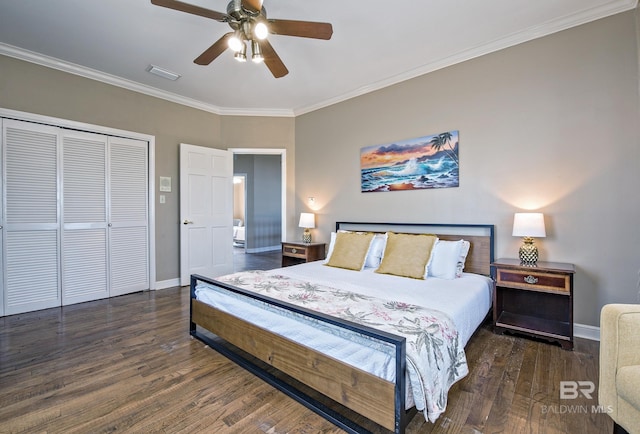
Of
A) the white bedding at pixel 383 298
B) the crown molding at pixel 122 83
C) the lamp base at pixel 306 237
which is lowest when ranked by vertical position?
the white bedding at pixel 383 298

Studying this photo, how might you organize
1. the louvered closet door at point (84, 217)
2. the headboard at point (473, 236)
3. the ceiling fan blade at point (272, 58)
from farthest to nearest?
1. the louvered closet door at point (84, 217)
2. the headboard at point (473, 236)
3. the ceiling fan blade at point (272, 58)

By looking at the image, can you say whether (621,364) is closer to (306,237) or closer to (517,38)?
(517,38)

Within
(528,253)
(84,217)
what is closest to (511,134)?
(528,253)

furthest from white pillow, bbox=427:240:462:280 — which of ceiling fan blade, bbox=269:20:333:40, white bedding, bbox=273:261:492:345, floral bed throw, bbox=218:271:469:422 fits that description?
ceiling fan blade, bbox=269:20:333:40

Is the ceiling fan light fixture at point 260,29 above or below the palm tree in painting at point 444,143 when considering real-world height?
above

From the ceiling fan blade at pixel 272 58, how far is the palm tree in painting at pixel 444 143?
192cm

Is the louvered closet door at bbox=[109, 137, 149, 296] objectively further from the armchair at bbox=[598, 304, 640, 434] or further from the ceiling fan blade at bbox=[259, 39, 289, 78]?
the armchair at bbox=[598, 304, 640, 434]

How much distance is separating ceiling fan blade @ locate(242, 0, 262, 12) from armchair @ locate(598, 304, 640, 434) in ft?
8.54

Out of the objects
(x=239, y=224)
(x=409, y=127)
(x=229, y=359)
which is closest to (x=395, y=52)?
(x=409, y=127)

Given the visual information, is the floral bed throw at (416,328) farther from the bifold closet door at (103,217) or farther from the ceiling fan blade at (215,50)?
the bifold closet door at (103,217)

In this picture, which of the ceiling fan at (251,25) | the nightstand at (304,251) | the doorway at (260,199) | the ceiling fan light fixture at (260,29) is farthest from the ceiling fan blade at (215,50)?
the doorway at (260,199)

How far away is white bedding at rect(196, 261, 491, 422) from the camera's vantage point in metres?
1.44

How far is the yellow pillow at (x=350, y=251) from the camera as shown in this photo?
3322mm

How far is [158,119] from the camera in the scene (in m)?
4.46
